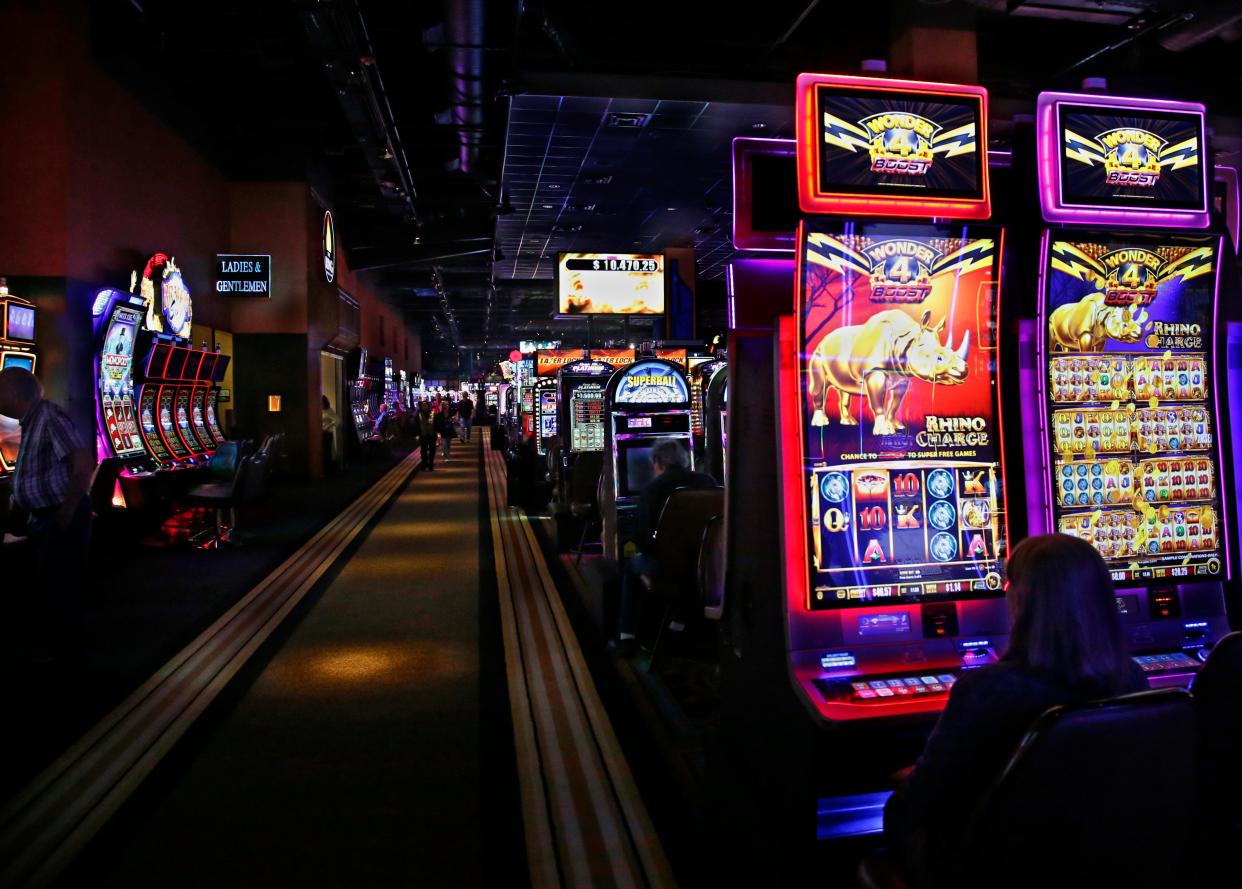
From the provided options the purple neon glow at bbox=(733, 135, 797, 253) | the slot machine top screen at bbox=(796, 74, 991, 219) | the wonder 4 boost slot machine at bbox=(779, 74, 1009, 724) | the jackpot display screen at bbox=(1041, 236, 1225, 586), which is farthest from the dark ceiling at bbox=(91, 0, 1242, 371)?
the purple neon glow at bbox=(733, 135, 797, 253)

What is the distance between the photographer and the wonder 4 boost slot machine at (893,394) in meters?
2.40

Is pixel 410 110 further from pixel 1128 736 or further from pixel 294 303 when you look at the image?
pixel 1128 736

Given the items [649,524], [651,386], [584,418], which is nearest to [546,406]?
[584,418]

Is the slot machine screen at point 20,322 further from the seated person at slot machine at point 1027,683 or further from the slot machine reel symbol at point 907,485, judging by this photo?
the seated person at slot machine at point 1027,683

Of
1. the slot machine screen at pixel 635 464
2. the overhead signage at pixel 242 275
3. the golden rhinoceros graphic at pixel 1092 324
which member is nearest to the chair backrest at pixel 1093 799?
the golden rhinoceros graphic at pixel 1092 324

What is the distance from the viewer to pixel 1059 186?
2.64m

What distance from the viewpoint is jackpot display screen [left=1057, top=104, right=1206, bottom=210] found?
2664 mm

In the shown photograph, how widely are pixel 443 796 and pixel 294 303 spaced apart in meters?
13.0

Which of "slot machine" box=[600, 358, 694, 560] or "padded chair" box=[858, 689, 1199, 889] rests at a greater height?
"slot machine" box=[600, 358, 694, 560]

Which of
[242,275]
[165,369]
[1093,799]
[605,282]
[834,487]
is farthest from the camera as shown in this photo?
[242,275]

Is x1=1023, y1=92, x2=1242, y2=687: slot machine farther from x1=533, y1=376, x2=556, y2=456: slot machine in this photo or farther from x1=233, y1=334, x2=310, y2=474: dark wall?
x1=233, y1=334, x2=310, y2=474: dark wall

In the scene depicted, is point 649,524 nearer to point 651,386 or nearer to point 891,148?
point 651,386

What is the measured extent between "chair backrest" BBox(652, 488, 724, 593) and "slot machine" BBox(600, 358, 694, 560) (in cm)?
213

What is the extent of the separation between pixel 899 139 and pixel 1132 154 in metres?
0.73
